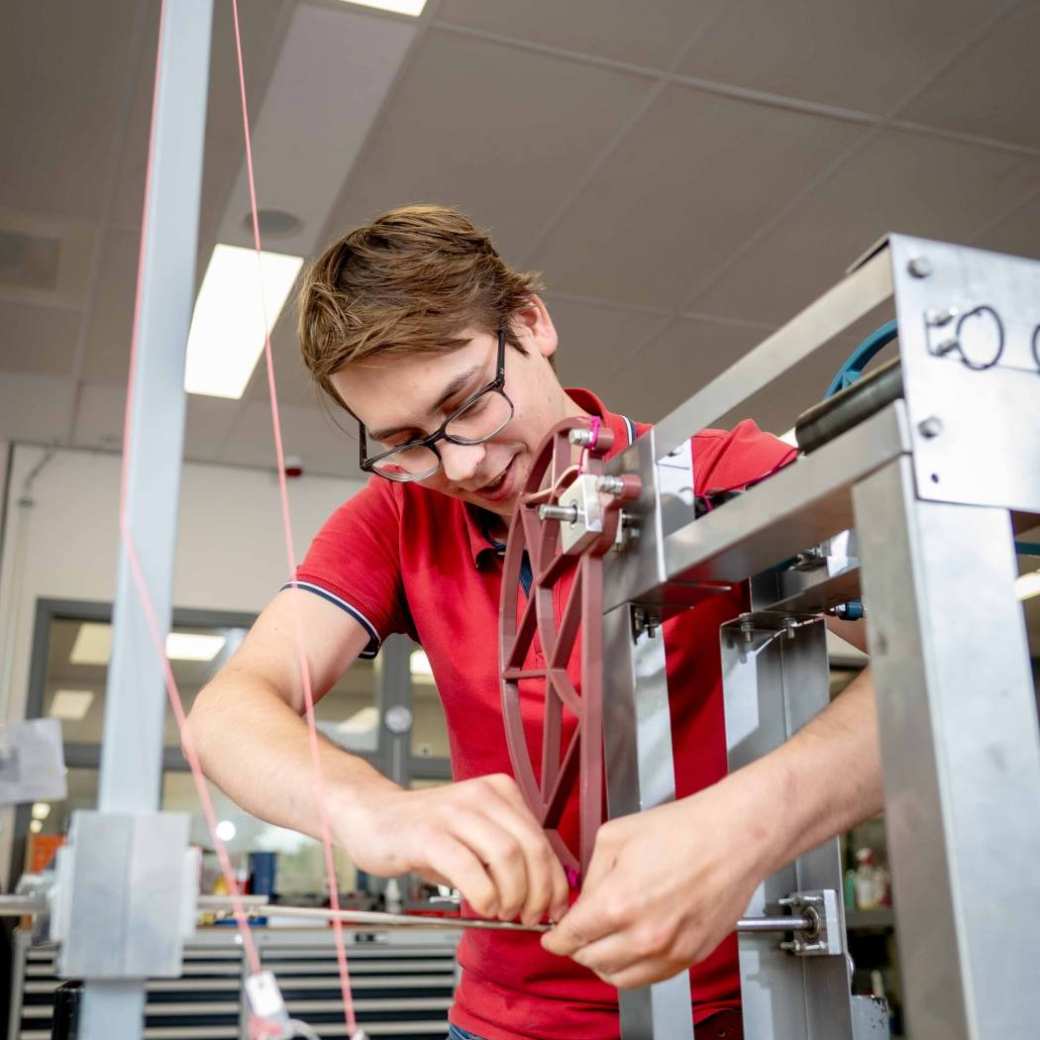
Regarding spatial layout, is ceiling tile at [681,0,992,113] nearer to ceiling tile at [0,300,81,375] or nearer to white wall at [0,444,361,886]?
ceiling tile at [0,300,81,375]

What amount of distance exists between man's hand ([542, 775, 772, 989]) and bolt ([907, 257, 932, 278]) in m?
0.30

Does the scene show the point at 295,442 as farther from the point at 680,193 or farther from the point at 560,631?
the point at 560,631

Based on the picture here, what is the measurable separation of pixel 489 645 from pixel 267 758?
0.30m

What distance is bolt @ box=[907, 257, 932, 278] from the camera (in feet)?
2.10

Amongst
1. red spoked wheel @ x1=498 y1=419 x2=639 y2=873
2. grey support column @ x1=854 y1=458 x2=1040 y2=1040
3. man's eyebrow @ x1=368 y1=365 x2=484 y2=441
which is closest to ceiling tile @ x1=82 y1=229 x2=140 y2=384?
man's eyebrow @ x1=368 y1=365 x2=484 y2=441

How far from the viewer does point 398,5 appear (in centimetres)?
261

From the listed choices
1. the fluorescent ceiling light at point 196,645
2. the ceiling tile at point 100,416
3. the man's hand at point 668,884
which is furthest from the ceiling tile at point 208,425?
the man's hand at point 668,884

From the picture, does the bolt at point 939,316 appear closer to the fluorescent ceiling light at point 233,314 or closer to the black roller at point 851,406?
the black roller at point 851,406

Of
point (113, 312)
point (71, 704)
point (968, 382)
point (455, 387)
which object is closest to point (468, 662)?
point (455, 387)

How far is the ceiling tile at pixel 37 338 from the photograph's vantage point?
3.95 metres

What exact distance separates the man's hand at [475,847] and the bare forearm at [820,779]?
14cm

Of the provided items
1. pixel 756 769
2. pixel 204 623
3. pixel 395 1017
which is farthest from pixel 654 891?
pixel 204 623

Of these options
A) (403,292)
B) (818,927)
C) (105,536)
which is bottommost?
(818,927)

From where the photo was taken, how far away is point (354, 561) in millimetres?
1304
